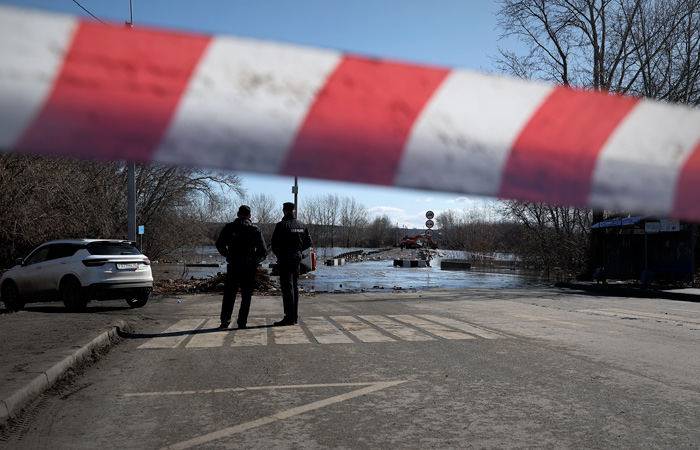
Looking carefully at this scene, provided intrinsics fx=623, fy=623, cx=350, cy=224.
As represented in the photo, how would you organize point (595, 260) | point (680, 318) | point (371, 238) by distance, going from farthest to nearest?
1. point (371, 238)
2. point (595, 260)
3. point (680, 318)

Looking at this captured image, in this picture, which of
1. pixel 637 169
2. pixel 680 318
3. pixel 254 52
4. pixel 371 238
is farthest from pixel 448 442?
pixel 371 238

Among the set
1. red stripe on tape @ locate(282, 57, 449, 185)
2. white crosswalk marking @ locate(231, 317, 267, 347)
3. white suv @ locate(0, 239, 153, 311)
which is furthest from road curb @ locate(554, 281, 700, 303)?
red stripe on tape @ locate(282, 57, 449, 185)

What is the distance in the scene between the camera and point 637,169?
141cm

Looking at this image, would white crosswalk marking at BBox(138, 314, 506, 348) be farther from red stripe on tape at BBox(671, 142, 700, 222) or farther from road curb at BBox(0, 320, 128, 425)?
red stripe on tape at BBox(671, 142, 700, 222)

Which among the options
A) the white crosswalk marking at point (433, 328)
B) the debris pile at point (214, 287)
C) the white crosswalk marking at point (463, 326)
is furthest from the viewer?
the debris pile at point (214, 287)

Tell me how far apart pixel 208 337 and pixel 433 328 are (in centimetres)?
359

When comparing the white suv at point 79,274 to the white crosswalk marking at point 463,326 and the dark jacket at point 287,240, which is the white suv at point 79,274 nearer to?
the dark jacket at point 287,240

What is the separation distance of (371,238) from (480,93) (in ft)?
280

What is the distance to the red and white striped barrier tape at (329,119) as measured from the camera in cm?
111

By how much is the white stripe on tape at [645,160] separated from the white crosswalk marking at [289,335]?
7.50 meters

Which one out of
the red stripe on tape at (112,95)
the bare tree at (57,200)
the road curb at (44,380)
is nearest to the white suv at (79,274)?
the bare tree at (57,200)

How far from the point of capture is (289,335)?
9352mm

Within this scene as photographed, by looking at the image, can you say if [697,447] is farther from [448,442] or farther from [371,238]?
[371,238]

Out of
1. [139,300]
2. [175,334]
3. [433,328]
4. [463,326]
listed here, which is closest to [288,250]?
[175,334]
